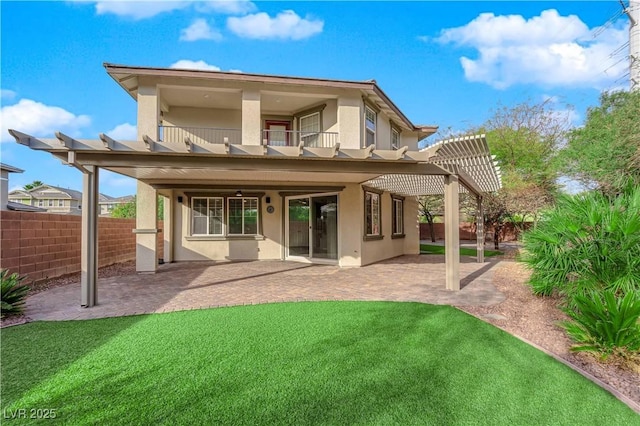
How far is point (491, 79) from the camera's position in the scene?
18641 mm

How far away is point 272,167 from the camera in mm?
7457

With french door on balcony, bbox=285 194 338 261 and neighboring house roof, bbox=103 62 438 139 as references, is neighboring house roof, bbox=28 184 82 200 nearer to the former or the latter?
neighboring house roof, bbox=103 62 438 139

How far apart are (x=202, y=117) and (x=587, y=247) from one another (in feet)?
41.3

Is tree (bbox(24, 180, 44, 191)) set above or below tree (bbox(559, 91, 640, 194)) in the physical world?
above

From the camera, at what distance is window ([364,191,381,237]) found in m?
12.5

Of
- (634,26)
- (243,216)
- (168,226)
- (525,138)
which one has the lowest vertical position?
(168,226)

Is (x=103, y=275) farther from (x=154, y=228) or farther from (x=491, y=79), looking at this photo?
(x=491, y=79)

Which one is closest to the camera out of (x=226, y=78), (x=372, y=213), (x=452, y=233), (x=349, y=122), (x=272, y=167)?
(x=272, y=167)

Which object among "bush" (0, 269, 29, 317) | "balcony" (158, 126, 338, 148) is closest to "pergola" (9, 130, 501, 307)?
"bush" (0, 269, 29, 317)

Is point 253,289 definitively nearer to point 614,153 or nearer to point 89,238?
A: point 89,238

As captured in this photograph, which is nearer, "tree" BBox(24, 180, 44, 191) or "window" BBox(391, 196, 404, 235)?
"window" BBox(391, 196, 404, 235)

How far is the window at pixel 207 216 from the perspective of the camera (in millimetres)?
13133

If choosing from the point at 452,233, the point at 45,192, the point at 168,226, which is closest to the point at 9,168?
the point at 168,226

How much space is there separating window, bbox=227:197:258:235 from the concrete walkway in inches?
94.1
